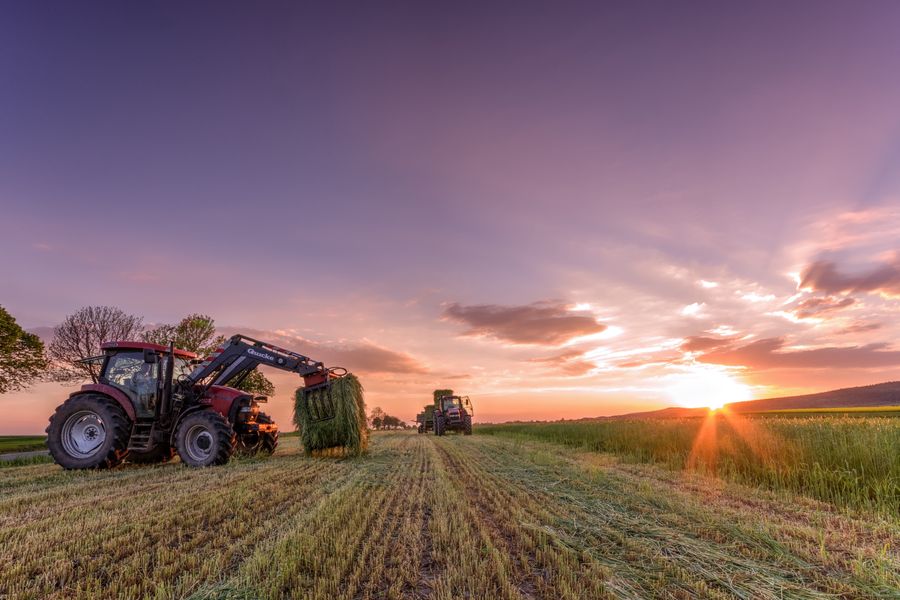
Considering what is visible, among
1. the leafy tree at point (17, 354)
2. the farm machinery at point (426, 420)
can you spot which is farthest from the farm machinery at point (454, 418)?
the leafy tree at point (17, 354)

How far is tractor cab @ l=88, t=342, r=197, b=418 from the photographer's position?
10250mm

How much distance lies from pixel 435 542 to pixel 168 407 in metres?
9.23

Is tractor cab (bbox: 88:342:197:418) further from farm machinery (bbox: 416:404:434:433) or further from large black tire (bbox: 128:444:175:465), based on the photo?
farm machinery (bbox: 416:404:434:433)

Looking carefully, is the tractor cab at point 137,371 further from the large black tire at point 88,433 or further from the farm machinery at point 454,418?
the farm machinery at point 454,418

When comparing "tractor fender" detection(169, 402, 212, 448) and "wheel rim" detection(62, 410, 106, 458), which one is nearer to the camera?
"wheel rim" detection(62, 410, 106, 458)

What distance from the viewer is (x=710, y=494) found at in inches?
249

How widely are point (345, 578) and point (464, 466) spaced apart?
6.33 meters

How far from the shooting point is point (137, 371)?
10.5 metres

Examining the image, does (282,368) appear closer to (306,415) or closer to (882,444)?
(306,415)

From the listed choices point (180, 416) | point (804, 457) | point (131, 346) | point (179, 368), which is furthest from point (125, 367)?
point (804, 457)

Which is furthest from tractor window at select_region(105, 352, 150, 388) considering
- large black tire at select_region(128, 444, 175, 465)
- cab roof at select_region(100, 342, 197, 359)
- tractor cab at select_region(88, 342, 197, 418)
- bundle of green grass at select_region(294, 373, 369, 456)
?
bundle of green grass at select_region(294, 373, 369, 456)

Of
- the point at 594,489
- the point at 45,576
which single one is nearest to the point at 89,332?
the point at 45,576

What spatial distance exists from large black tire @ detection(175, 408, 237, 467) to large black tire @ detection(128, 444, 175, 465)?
0.87 meters

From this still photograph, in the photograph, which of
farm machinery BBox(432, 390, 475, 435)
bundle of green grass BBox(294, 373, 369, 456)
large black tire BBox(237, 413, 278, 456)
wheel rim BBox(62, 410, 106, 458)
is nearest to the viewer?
wheel rim BBox(62, 410, 106, 458)
